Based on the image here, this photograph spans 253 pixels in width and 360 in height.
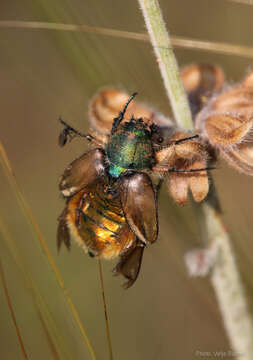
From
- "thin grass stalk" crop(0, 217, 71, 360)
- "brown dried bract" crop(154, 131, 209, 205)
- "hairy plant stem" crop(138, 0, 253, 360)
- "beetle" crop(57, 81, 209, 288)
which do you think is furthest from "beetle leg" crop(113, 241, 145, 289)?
"hairy plant stem" crop(138, 0, 253, 360)

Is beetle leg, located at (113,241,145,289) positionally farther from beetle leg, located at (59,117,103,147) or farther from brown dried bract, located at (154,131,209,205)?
beetle leg, located at (59,117,103,147)

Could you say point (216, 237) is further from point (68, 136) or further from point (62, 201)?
point (62, 201)

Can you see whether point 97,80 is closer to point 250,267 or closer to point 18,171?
point 250,267

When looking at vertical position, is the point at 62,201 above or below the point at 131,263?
above

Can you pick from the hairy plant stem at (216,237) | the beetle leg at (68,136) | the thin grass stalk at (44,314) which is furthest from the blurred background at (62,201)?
the beetle leg at (68,136)

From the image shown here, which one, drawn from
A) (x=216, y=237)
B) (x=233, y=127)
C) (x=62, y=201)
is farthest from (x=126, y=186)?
(x=62, y=201)

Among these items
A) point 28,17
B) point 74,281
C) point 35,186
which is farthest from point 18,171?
point 28,17
